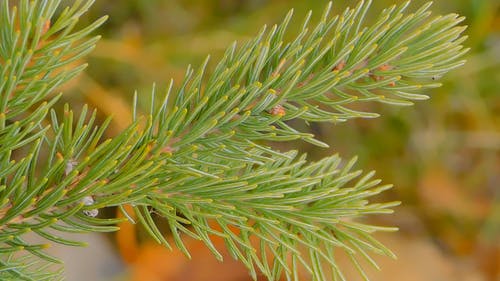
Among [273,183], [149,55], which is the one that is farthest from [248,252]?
[149,55]

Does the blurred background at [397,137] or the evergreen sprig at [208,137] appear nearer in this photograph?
the evergreen sprig at [208,137]

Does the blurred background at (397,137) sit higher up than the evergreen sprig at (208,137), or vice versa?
the blurred background at (397,137)

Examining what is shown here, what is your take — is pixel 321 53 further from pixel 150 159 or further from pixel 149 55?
pixel 149 55

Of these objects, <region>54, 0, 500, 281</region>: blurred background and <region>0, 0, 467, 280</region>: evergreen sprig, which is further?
<region>54, 0, 500, 281</region>: blurred background

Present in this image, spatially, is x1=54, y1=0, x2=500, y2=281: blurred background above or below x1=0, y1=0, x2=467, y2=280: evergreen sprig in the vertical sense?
above
